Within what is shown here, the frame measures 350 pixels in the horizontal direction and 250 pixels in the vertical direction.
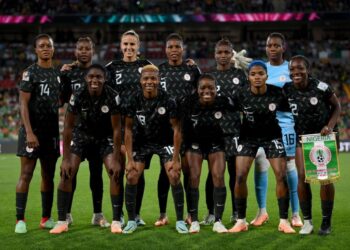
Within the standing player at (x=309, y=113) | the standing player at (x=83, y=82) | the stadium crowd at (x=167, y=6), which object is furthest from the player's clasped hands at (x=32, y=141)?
the stadium crowd at (x=167, y=6)

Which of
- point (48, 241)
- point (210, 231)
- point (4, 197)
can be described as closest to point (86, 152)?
point (48, 241)

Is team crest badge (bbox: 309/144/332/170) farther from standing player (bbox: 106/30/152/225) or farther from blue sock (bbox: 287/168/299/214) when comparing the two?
standing player (bbox: 106/30/152/225)

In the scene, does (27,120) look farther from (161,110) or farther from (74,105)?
(161,110)

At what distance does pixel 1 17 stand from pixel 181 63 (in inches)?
1229

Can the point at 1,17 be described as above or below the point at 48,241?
above

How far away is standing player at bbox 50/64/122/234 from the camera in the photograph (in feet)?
25.6

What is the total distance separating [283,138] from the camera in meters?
8.24

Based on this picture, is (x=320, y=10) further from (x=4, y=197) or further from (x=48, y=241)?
(x=48, y=241)

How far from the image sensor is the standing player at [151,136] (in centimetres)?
774

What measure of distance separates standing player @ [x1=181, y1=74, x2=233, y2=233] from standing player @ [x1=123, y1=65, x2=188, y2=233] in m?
0.23

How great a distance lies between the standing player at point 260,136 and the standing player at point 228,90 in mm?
266

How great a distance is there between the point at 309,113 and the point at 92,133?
2652 mm

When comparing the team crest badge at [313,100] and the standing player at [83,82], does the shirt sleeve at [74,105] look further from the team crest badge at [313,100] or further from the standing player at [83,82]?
the team crest badge at [313,100]

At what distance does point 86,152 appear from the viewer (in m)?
8.14
